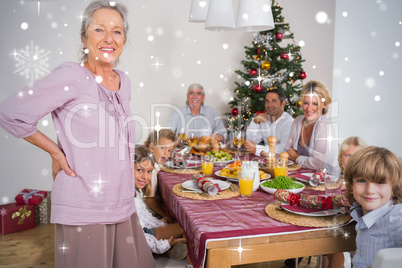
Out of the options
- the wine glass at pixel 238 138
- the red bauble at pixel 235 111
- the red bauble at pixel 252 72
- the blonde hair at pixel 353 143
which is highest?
the red bauble at pixel 252 72

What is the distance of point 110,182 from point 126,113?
25cm

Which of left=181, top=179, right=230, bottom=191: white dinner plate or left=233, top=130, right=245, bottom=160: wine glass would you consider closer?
left=181, top=179, right=230, bottom=191: white dinner plate

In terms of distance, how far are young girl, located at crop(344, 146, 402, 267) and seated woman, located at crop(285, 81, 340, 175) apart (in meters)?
0.88

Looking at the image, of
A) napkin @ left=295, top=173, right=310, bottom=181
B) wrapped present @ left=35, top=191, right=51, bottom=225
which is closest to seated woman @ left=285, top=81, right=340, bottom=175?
napkin @ left=295, top=173, right=310, bottom=181

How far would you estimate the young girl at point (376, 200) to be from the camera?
1.10m

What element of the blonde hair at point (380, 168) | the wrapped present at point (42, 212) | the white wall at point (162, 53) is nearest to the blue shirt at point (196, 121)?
the white wall at point (162, 53)

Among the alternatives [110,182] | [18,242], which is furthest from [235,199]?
[18,242]

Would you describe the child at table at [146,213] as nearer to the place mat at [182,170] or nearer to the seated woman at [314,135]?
the place mat at [182,170]

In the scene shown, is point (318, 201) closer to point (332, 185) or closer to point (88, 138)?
point (332, 185)

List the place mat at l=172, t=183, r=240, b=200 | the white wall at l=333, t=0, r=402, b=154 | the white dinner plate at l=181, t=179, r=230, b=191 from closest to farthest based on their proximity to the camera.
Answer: the place mat at l=172, t=183, r=240, b=200, the white dinner plate at l=181, t=179, r=230, b=191, the white wall at l=333, t=0, r=402, b=154

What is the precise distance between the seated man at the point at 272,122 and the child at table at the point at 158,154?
1.00 m

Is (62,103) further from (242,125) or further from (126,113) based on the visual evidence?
(242,125)

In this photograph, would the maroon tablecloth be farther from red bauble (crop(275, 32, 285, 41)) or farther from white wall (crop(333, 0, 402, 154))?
white wall (crop(333, 0, 402, 154))

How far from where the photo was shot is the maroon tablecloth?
1.12 metres
